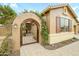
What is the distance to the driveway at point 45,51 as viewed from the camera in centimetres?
277

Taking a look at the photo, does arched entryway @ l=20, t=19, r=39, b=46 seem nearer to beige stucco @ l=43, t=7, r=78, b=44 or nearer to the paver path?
the paver path

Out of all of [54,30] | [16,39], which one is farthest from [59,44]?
[16,39]

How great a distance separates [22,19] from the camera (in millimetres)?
2736

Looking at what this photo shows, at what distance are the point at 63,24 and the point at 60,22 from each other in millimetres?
99

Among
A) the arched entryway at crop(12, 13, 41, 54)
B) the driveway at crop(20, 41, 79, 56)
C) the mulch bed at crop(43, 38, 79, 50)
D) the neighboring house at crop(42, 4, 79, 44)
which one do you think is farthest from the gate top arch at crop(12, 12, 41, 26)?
the mulch bed at crop(43, 38, 79, 50)

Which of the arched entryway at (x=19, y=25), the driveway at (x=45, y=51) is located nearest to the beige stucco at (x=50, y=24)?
the arched entryway at (x=19, y=25)

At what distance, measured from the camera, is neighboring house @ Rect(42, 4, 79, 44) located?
111 inches

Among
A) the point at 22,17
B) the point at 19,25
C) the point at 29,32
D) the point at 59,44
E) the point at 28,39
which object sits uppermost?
the point at 22,17

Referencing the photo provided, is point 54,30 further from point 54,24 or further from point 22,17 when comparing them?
point 22,17

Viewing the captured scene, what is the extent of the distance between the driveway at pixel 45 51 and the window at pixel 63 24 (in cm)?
37

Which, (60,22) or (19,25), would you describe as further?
(60,22)

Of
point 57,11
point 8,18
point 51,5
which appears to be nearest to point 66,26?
point 57,11

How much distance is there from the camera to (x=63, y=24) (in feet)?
9.74

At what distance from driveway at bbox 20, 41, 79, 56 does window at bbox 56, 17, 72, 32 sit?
37 cm
